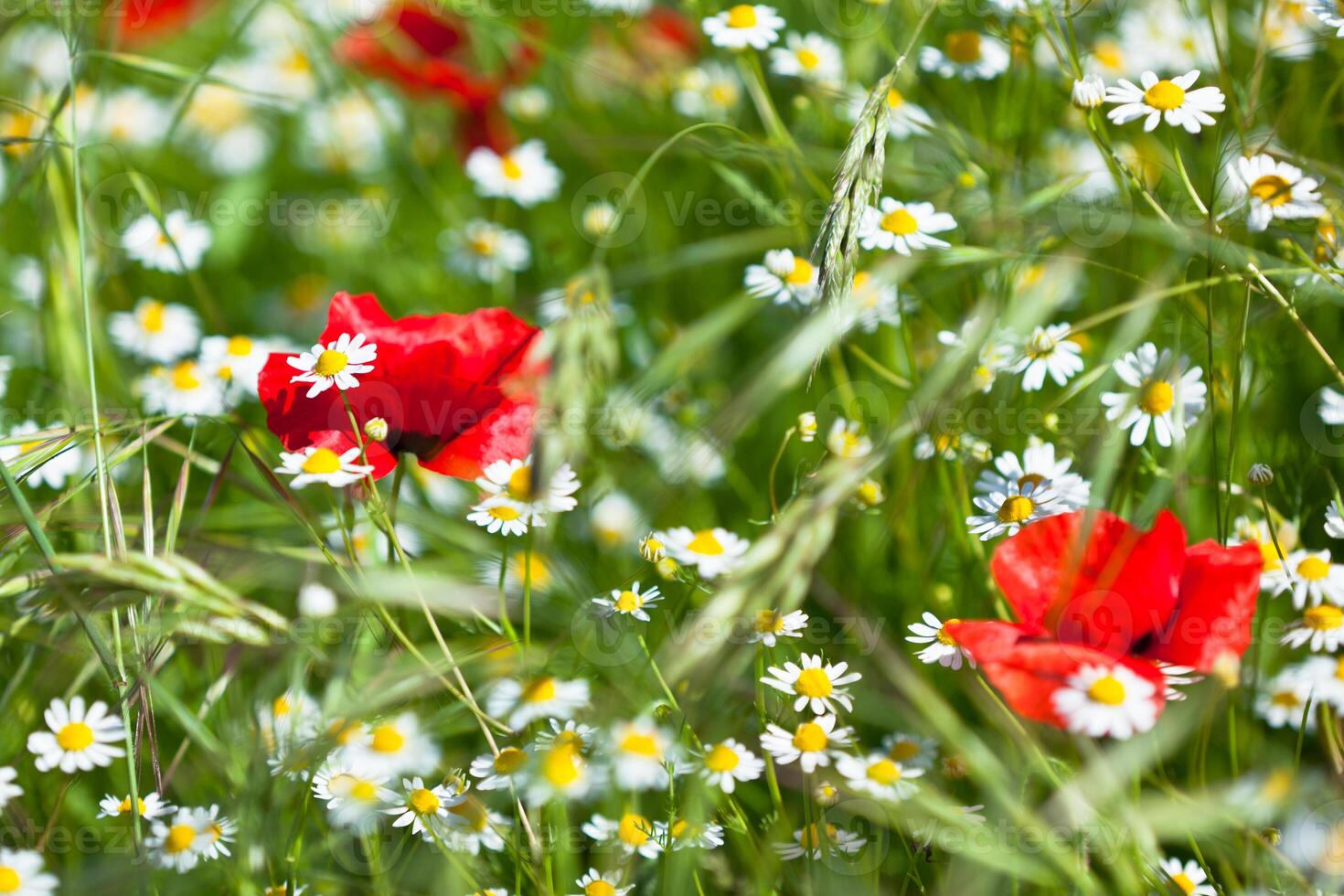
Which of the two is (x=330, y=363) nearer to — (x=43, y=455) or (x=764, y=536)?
(x=43, y=455)

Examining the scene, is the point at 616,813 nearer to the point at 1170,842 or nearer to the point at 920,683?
the point at 920,683

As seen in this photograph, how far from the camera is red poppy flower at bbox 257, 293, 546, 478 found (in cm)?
91

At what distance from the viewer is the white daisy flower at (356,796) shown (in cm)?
83

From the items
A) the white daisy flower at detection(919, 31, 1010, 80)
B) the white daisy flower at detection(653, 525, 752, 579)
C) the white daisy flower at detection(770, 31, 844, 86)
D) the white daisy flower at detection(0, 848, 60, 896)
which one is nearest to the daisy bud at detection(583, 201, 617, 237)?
the white daisy flower at detection(770, 31, 844, 86)

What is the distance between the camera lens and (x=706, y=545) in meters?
1.00

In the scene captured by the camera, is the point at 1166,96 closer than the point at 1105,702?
No

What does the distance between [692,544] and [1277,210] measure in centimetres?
54

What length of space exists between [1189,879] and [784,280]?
0.59 m

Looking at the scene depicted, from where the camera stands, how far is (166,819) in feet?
2.98

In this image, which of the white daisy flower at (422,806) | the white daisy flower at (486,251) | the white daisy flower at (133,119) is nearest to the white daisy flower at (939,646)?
the white daisy flower at (422,806)

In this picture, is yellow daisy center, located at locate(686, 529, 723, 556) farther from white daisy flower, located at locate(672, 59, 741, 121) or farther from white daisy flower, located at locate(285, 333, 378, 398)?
white daisy flower, located at locate(672, 59, 741, 121)

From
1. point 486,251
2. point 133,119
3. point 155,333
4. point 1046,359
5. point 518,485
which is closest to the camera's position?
point 518,485

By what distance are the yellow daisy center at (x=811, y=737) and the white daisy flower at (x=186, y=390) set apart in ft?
2.26

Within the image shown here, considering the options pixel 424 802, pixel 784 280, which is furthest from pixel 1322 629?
pixel 424 802
